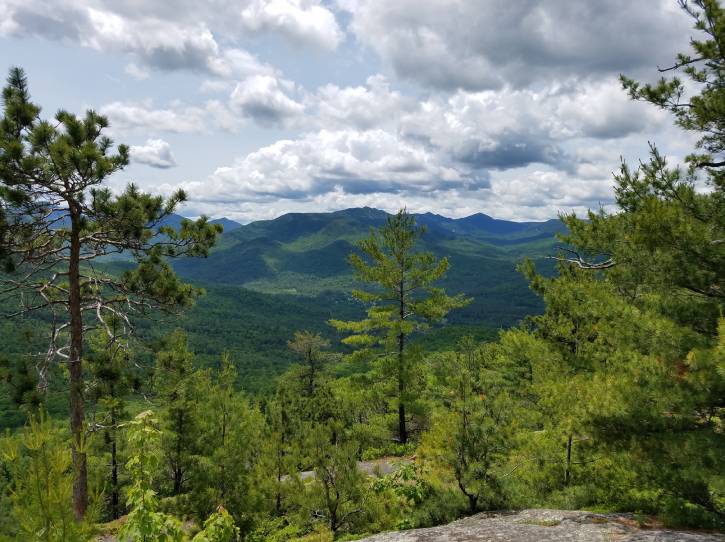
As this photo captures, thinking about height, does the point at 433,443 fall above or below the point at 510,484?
above

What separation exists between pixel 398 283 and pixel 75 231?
13.7 metres

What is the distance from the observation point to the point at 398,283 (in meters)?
21.4

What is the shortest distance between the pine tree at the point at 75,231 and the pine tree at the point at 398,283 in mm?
9573

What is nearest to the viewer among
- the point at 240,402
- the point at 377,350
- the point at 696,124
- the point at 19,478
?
the point at 19,478

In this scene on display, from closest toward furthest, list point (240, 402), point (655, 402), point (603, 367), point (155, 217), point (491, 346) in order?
point (655, 402)
point (603, 367)
point (155, 217)
point (240, 402)
point (491, 346)

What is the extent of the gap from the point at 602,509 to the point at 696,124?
9.19 m

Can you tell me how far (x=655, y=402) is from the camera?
779 centimetres

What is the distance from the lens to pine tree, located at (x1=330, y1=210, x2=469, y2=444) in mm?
20797

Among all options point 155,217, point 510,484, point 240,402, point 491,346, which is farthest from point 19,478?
point 491,346

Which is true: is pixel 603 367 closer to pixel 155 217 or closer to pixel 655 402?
pixel 655 402

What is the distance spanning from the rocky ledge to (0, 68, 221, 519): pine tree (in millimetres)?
7611

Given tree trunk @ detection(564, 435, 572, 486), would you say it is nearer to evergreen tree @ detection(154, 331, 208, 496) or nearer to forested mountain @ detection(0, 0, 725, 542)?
forested mountain @ detection(0, 0, 725, 542)

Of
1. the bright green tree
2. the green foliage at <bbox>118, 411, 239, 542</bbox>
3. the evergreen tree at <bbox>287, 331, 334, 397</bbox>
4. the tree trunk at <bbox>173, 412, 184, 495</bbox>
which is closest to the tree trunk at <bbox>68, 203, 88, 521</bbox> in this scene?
the tree trunk at <bbox>173, 412, 184, 495</bbox>

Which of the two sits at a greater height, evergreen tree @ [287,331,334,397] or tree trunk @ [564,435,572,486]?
tree trunk @ [564,435,572,486]
